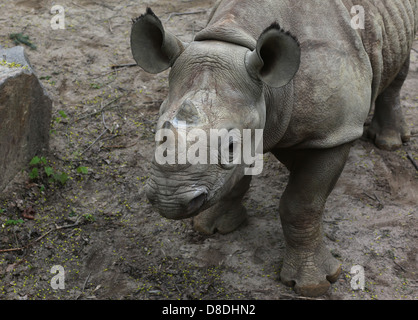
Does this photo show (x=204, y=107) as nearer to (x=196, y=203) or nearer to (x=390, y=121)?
(x=196, y=203)

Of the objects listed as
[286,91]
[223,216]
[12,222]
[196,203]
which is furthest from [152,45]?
[12,222]

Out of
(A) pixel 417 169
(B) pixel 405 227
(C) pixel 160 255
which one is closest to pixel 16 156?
(C) pixel 160 255

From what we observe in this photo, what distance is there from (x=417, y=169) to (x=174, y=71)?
312cm

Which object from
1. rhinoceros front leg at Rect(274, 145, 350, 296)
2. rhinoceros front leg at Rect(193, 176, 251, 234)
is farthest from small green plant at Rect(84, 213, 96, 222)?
rhinoceros front leg at Rect(274, 145, 350, 296)

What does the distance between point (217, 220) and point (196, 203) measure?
1868mm

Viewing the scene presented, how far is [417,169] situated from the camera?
530cm

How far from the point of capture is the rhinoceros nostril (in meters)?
2.72

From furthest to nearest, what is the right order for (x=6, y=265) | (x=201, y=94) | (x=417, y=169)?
(x=417, y=169) < (x=6, y=265) < (x=201, y=94)

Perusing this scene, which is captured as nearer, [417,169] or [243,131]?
[243,131]

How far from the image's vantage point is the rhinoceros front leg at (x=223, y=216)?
455cm

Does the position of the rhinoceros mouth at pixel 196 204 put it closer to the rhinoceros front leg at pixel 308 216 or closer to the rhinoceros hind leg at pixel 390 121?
the rhinoceros front leg at pixel 308 216

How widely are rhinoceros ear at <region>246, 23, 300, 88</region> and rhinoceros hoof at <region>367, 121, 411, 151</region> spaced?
9.59 ft

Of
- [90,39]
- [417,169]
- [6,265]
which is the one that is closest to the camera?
[6,265]

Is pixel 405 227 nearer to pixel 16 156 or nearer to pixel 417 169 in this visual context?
pixel 417 169
